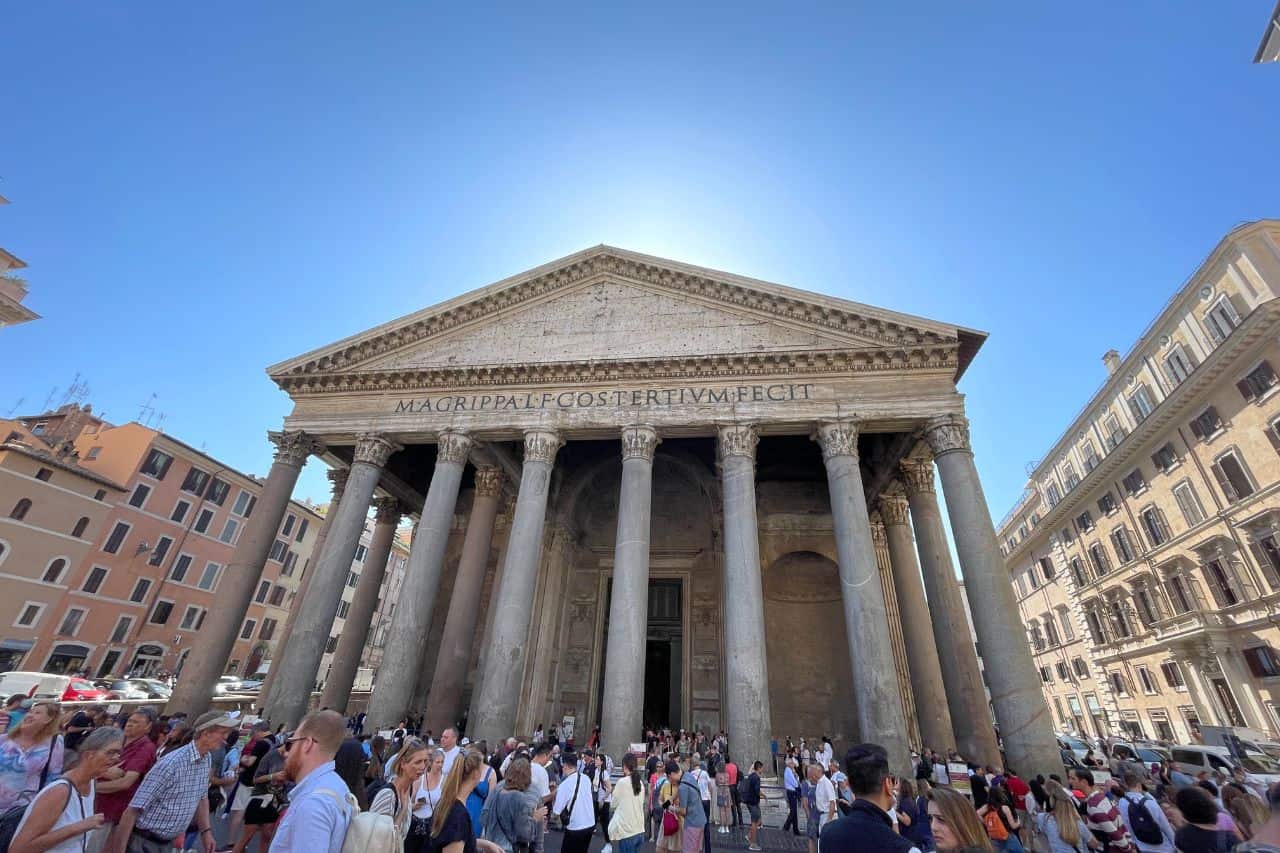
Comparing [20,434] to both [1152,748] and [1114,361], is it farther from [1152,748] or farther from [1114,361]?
[1114,361]

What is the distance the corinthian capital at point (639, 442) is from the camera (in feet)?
45.1

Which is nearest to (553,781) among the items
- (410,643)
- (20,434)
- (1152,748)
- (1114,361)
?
(410,643)

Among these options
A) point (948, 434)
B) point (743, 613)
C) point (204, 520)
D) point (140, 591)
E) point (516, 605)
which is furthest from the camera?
point (204, 520)

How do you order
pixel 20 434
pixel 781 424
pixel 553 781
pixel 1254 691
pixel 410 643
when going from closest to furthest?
1. pixel 553 781
2. pixel 410 643
3. pixel 781 424
4. pixel 1254 691
5. pixel 20 434

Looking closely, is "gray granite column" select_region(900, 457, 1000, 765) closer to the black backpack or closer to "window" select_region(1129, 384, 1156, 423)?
the black backpack

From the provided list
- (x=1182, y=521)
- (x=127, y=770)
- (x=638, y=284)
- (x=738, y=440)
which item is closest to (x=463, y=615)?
(x=738, y=440)

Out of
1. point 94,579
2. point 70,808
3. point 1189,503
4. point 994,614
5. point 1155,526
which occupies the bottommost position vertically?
point 70,808

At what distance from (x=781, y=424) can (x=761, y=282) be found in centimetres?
394

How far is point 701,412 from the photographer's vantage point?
13961 millimetres

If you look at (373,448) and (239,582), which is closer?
(239,582)

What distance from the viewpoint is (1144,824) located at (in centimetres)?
498

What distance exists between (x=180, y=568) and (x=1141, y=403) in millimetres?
48314

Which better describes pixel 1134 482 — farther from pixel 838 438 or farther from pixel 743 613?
pixel 743 613

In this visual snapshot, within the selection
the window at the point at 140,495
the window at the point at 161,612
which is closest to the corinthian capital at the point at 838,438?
the window at the point at 140,495
